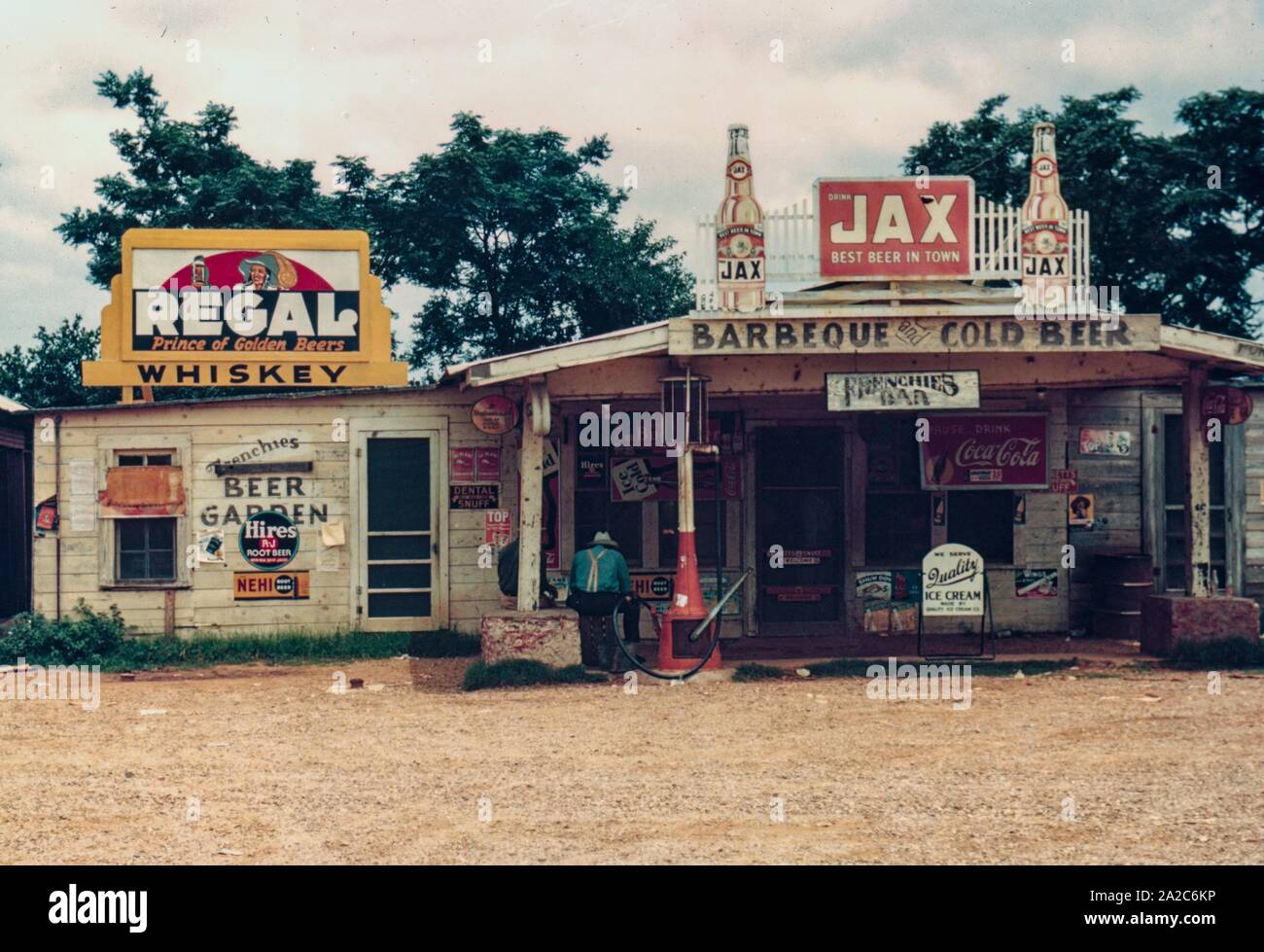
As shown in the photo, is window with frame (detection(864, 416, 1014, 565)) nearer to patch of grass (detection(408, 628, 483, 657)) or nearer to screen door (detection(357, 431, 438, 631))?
patch of grass (detection(408, 628, 483, 657))

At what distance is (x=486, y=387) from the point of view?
16.4m

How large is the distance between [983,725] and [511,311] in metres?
19.4

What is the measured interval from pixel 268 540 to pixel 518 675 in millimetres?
4237

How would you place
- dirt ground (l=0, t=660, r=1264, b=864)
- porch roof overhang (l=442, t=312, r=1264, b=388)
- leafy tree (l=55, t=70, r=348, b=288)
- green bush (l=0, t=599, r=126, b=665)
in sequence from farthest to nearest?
leafy tree (l=55, t=70, r=348, b=288) < green bush (l=0, t=599, r=126, b=665) < porch roof overhang (l=442, t=312, r=1264, b=388) < dirt ground (l=0, t=660, r=1264, b=864)

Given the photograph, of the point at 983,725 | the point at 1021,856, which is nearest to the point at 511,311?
the point at 983,725

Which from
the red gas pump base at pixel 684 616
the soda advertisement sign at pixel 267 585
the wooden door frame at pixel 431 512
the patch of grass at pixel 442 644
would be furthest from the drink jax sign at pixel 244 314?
the red gas pump base at pixel 684 616

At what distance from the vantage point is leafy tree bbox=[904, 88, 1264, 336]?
2809 centimetres

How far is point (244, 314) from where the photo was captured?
17016 millimetres

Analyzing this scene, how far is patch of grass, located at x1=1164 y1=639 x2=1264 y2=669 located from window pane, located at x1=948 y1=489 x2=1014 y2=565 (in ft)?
9.78

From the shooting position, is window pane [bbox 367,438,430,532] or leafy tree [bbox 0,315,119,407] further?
leafy tree [bbox 0,315,119,407]

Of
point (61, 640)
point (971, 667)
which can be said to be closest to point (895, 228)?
point (971, 667)

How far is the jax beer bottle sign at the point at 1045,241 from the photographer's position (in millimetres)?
14586

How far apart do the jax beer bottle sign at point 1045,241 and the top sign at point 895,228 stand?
606mm

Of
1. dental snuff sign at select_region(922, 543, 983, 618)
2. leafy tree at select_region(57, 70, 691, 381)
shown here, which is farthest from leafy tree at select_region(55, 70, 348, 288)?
dental snuff sign at select_region(922, 543, 983, 618)
